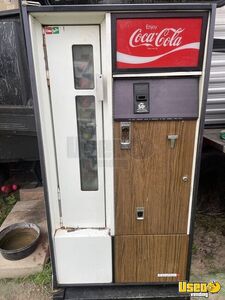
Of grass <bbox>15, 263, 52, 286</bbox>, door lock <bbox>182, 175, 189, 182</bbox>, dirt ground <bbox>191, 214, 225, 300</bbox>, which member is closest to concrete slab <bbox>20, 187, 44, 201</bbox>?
grass <bbox>15, 263, 52, 286</bbox>

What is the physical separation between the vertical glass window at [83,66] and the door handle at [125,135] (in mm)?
341

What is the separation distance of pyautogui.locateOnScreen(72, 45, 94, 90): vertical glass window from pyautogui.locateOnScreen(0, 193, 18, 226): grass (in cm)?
214

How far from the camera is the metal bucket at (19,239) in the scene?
7.57 ft

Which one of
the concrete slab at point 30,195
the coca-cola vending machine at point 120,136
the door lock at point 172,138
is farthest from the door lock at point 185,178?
the concrete slab at point 30,195

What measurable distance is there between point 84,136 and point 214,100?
1.49 m

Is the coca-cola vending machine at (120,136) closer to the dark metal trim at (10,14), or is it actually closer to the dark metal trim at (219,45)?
the dark metal trim at (10,14)

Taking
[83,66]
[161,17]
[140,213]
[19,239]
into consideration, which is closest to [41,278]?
[19,239]

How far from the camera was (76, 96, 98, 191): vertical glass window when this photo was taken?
69.2 inches

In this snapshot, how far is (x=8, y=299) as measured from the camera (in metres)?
2.14

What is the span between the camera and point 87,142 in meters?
1.85

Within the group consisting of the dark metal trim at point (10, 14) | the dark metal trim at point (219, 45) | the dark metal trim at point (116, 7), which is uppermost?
the dark metal trim at point (10, 14)

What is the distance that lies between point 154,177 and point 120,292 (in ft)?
3.27

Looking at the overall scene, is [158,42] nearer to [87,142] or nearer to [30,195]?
[87,142]

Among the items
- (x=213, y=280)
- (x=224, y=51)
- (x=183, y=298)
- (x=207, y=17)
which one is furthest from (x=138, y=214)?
(x=224, y=51)
